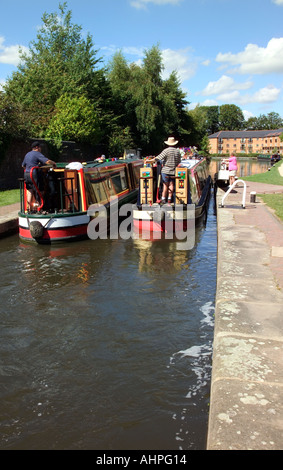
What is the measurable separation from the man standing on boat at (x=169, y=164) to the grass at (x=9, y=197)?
17.1 ft

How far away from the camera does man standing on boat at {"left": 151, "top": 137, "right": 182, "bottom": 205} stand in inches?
376

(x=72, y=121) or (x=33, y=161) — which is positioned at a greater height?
(x=72, y=121)

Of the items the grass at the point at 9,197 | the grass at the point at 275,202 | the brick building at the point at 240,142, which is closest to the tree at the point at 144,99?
the grass at the point at 9,197

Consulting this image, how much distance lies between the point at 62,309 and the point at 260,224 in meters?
4.98

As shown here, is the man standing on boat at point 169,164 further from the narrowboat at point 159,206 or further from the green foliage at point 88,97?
the green foliage at point 88,97

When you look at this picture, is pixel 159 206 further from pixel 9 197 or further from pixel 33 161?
pixel 9 197

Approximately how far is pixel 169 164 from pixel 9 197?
6.36 metres

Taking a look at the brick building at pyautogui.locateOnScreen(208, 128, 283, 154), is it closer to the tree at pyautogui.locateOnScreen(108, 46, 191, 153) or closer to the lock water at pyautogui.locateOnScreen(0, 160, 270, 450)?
the tree at pyautogui.locateOnScreen(108, 46, 191, 153)

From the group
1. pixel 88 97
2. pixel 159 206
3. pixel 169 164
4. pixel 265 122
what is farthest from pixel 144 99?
pixel 265 122

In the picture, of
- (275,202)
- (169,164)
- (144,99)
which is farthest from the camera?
(144,99)

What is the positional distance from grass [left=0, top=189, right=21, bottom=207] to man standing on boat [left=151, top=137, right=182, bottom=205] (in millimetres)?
5213

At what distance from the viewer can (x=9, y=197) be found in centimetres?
1346

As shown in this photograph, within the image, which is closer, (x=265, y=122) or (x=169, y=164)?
(x=169, y=164)

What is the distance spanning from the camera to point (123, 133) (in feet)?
99.6
